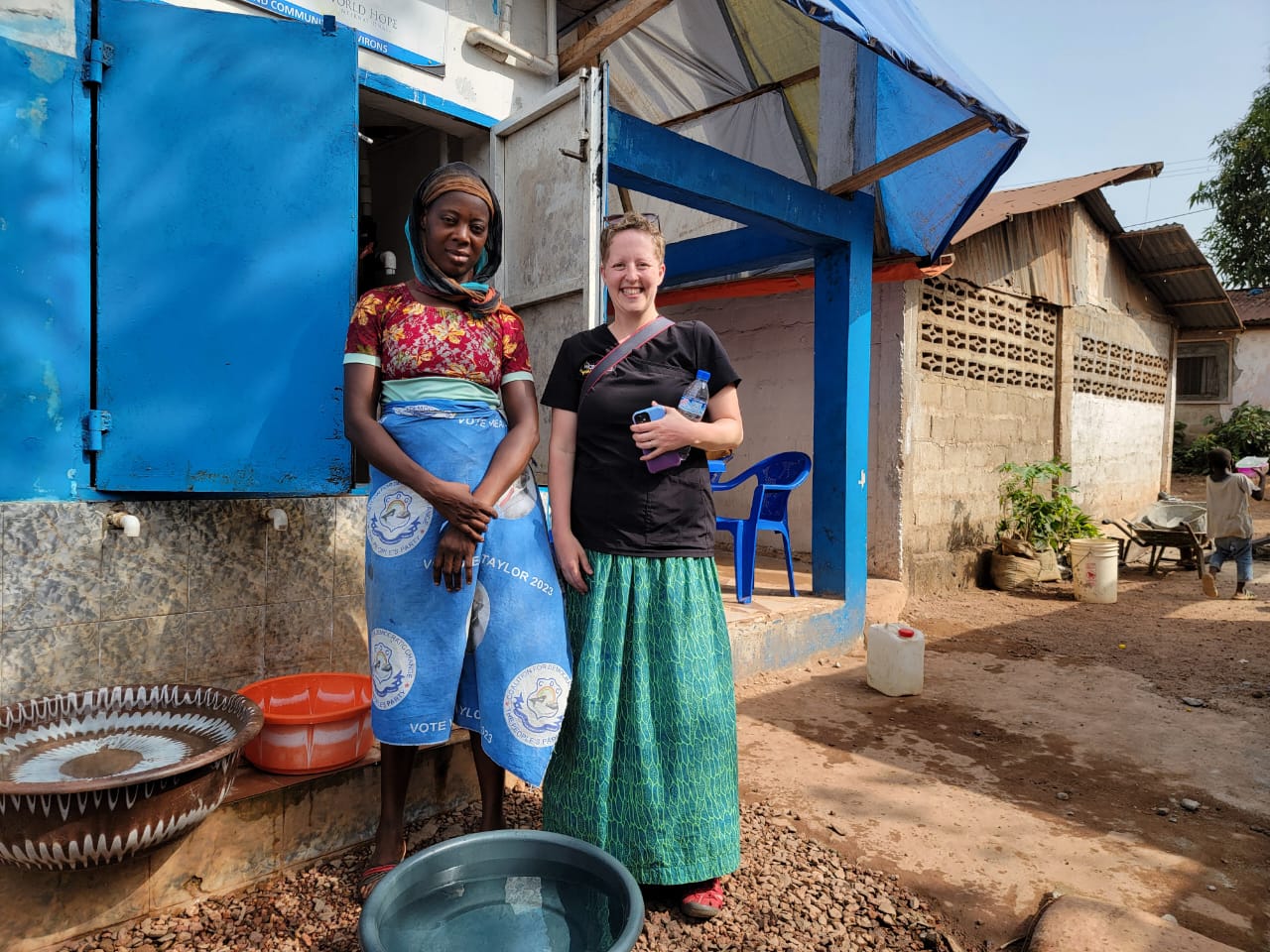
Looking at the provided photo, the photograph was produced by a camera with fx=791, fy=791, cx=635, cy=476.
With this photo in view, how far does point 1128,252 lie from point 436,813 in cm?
1122

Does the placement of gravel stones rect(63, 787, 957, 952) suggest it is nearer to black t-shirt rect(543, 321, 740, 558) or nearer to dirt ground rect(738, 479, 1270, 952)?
dirt ground rect(738, 479, 1270, 952)

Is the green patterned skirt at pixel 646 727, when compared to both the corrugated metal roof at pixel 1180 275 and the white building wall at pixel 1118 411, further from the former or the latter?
the corrugated metal roof at pixel 1180 275

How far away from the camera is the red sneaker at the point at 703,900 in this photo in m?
2.12

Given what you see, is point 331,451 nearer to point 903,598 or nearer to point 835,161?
point 835,161

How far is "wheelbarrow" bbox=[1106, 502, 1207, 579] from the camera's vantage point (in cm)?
849

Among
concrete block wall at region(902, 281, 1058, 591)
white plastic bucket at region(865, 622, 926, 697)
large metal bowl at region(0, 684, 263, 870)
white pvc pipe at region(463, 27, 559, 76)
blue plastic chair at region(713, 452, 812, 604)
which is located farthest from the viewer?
concrete block wall at region(902, 281, 1058, 591)

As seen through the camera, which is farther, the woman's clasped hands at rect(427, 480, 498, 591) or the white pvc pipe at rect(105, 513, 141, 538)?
the white pvc pipe at rect(105, 513, 141, 538)

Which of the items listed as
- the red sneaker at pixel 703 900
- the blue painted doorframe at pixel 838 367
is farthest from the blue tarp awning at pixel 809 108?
the red sneaker at pixel 703 900

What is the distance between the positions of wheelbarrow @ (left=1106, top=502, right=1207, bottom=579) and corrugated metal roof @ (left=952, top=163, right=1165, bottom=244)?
3559 millimetres

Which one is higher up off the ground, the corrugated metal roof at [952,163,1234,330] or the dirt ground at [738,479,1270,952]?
the corrugated metal roof at [952,163,1234,330]

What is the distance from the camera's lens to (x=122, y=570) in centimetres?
253

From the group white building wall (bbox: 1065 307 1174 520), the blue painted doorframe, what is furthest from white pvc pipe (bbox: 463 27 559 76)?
white building wall (bbox: 1065 307 1174 520)

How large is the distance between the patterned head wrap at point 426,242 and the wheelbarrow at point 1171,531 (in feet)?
28.7

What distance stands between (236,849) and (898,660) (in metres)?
3.28
